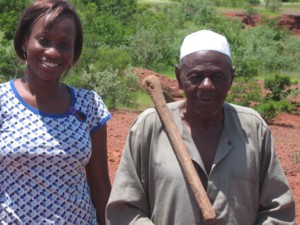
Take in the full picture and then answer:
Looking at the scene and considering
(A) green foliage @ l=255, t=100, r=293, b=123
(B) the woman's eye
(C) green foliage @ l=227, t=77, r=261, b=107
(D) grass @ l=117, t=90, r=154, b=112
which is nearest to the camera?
(B) the woman's eye

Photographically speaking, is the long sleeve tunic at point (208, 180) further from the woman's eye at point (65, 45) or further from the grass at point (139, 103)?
the grass at point (139, 103)

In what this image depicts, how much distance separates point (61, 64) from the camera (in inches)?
95.6

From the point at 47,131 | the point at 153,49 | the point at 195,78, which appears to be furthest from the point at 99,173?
the point at 153,49

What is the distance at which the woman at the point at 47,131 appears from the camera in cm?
235

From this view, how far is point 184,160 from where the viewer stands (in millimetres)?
2182

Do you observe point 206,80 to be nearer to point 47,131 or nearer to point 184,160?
point 184,160

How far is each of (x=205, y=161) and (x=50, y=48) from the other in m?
0.70

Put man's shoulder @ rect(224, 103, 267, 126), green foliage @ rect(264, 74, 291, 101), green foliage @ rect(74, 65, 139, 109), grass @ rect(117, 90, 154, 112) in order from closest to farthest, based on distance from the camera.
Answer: man's shoulder @ rect(224, 103, 267, 126) < green foliage @ rect(74, 65, 139, 109) < grass @ rect(117, 90, 154, 112) < green foliage @ rect(264, 74, 291, 101)

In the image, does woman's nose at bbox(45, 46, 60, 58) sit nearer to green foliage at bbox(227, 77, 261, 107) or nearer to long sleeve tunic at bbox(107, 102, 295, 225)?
long sleeve tunic at bbox(107, 102, 295, 225)

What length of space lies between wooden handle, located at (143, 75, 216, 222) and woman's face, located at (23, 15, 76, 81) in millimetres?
384

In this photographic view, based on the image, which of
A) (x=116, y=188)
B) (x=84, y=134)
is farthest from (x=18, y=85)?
(x=116, y=188)

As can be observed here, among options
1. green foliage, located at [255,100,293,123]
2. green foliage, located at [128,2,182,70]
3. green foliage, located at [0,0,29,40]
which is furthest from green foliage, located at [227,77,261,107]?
green foliage, located at [0,0,29,40]

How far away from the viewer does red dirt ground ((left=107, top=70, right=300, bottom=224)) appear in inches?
257

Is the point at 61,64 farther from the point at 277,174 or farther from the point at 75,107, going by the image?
the point at 277,174
